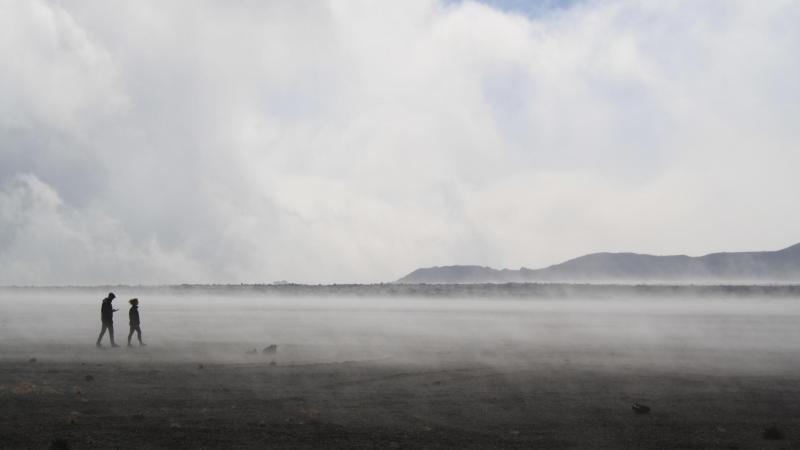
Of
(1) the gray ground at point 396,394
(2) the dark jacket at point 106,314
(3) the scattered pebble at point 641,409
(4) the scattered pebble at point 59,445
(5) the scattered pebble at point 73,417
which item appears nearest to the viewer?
(4) the scattered pebble at point 59,445

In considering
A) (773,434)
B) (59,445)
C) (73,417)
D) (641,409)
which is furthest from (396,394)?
(773,434)

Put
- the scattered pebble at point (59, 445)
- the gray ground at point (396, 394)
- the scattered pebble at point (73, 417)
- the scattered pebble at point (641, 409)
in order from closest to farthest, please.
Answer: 1. the scattered pebble at point (59, 445)
2. the gray ground at point (396, 394)
3. the scattered pebble at point (73, 417)
4. the scattered pebble at point (641, 409)

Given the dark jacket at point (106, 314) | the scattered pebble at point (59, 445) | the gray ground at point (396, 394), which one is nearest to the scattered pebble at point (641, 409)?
the gray ground at point (396, 394)

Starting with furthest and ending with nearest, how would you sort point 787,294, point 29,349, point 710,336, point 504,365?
point 787,294, point 710,336, point 29,349, point 504,365

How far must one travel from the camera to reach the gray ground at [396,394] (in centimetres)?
1248

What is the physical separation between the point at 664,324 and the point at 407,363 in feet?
87.6

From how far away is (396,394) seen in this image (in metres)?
16.4

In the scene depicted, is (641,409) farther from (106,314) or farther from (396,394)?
(106,314)

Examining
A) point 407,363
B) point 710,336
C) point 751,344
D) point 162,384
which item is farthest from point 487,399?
point 710,336

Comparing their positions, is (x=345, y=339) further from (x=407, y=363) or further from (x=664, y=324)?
(x=664, y=324)

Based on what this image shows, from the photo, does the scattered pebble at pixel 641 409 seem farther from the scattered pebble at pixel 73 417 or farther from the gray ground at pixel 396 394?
the scattered pebble at pixel 73 417

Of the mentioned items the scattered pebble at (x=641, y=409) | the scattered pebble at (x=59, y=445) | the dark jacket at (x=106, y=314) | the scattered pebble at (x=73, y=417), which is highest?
the dark jacket at (x=106, y=314)

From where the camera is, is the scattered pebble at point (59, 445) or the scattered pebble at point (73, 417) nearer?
the scattered pebble at point (59, 445)

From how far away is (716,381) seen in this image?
61.1 ft
